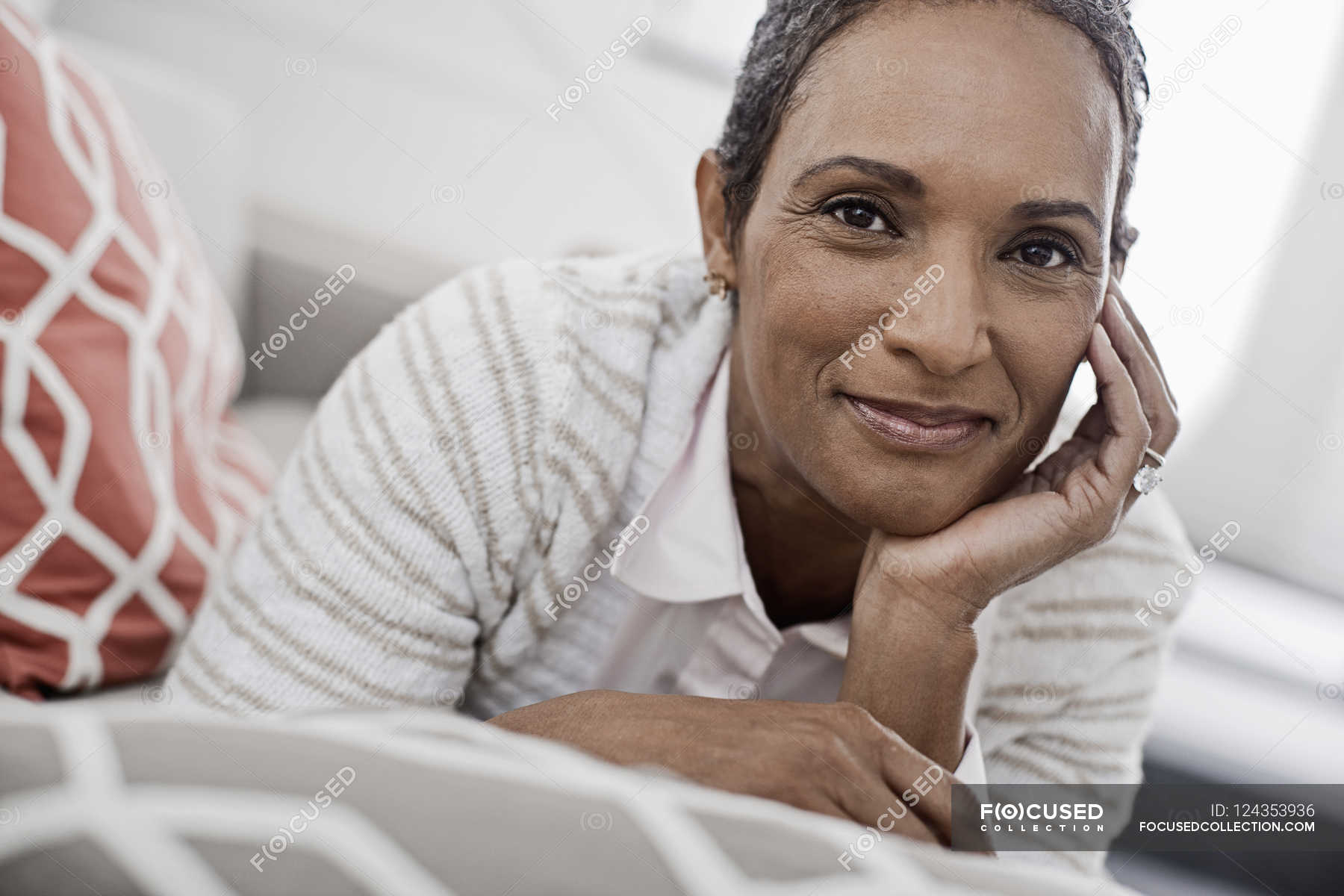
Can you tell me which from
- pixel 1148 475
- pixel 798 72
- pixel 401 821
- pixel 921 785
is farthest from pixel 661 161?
pixel 401 821

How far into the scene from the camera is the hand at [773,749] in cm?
66

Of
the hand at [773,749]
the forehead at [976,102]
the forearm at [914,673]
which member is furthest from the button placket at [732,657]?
the forehead at [976,102]

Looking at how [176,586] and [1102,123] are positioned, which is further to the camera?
[176,586]

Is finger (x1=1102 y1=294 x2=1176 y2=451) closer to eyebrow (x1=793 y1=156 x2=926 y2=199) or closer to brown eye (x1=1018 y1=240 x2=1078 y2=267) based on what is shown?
brown eye (x1=1018 y1=240 x2=1078 y2=267)

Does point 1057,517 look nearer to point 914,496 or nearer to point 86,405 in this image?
point 914,496

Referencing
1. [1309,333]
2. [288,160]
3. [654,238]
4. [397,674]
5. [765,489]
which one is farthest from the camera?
[654,238]

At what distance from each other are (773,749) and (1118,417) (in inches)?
18.3

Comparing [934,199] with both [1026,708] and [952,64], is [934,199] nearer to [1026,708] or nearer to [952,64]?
[952,64]

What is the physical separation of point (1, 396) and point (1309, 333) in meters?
1.75

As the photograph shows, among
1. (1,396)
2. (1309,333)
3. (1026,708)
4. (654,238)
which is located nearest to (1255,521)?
(1309,333)

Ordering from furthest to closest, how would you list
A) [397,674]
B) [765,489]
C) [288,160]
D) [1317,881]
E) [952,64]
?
[288,160]
[1317,881]
[765,489]
[397,674]
[952,64]

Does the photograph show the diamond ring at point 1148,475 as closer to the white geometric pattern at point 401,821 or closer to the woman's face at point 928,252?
the woman's face at point 928,252

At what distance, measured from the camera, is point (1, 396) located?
2.68 feet

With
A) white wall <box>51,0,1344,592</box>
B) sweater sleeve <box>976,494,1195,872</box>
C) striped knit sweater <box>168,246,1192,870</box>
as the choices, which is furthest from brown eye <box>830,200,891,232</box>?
white wall <box>51,0,1344,592</box>
